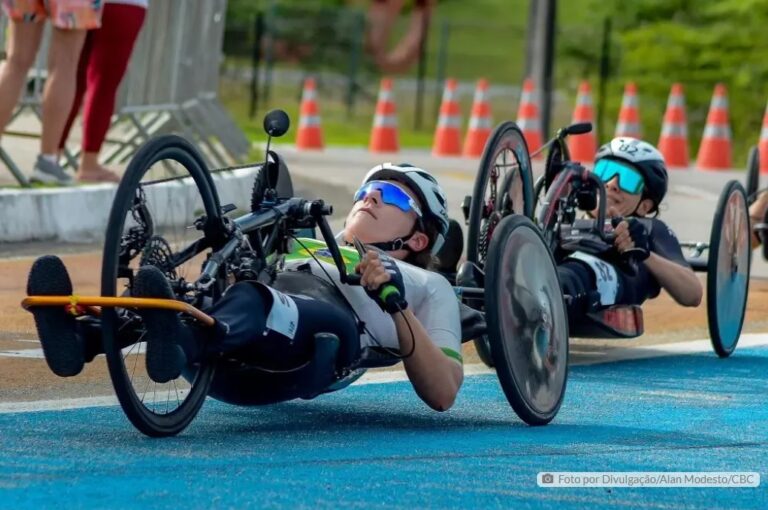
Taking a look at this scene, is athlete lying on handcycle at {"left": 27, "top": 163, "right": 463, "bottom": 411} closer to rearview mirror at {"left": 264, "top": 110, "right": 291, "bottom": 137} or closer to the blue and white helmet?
the blue and white helmet

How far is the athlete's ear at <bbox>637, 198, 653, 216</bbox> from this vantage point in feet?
30.2

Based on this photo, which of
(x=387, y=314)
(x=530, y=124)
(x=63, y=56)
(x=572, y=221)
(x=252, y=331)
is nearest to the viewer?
(x=252, y=331)

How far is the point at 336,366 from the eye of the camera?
20.9ft

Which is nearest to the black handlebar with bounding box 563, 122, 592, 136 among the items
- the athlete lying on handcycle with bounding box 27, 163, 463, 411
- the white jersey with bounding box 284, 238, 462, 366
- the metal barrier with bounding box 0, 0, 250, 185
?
the athlete lying on handcycle with bounding box 27, 163, 463, 411

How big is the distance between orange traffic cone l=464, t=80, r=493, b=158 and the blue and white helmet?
14762 millimetres

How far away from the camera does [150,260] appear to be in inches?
239

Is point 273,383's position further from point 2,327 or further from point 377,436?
point 2,327

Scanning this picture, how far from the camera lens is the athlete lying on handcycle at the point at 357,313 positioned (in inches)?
227

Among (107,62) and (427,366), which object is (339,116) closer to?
(107,62)

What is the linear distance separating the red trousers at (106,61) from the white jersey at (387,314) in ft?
18.1

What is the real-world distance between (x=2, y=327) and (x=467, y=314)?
2.50 m

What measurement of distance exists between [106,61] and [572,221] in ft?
13.5

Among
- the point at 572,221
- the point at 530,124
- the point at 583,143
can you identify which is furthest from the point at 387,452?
the point at 583,143

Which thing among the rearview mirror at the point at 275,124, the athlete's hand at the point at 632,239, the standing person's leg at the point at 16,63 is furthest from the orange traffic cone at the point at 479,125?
the rearview mirror at the point at 275,124
